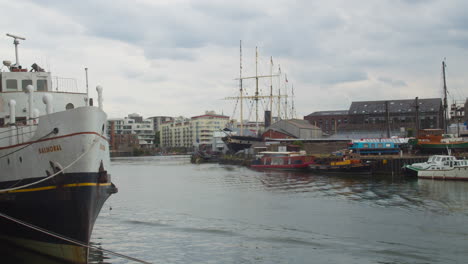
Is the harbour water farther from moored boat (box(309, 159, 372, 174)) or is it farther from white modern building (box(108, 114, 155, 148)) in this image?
white modern building (box(108, 114, 155, 148))

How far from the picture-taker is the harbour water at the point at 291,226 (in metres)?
14.8

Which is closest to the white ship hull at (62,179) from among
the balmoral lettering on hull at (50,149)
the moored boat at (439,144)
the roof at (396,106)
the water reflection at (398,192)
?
the balmoral lettering on hull at (50,149)

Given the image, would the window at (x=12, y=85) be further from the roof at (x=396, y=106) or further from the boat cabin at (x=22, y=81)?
the roof at (x=396, y=106)

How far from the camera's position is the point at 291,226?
1925 cm

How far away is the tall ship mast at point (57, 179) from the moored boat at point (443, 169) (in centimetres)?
3343

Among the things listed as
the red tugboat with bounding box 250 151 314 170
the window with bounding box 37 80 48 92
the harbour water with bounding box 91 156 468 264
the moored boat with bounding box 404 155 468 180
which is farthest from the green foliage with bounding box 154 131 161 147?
the window with bounding box 37 80 48 92

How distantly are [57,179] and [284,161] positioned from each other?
152 ft

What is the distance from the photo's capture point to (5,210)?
44.6ft

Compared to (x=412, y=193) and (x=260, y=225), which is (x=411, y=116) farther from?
(x=260, y=225)

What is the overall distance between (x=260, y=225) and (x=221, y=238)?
9.78ft

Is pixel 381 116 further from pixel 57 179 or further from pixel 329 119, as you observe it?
pixel 57 179

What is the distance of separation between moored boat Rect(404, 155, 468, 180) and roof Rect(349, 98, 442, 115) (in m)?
67.0

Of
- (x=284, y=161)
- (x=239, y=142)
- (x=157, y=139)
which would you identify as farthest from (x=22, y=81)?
(x=157, y=139)

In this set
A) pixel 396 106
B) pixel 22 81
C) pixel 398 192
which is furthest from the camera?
pixel 396 106
